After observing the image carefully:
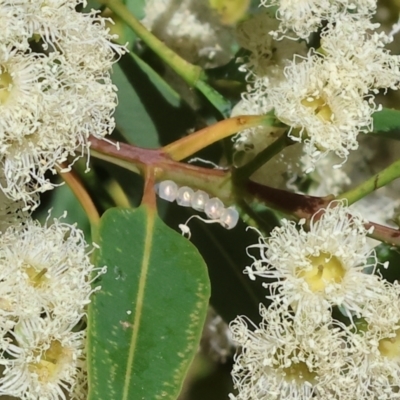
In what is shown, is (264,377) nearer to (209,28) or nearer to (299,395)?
(299,395)

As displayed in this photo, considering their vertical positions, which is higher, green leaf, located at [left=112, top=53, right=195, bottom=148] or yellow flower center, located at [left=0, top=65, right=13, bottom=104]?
yellow flower center, located at [left=0, top=65, right=13, bottom=104]

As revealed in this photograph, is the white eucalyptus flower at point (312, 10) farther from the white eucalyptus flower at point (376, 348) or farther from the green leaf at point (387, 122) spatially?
the white eucalyptus flower at point (376, 348)

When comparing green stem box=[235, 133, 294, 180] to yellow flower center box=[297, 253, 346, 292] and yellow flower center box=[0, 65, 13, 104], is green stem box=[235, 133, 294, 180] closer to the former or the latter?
yellow flower center box=[297, 253, 346, 292]

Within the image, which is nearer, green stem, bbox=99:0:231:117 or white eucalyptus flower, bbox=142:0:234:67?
green stem, bbox=99:0:231:117

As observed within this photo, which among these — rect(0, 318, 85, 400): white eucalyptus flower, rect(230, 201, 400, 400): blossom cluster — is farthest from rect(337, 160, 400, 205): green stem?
rect(0, 318, 85, 400): white eucalyptus flower

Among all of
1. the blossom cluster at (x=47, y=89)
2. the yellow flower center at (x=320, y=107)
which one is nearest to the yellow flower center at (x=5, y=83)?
A: the blossom cluster at (x=47, y=89)

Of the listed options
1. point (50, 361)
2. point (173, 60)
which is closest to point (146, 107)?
point (173, 60)

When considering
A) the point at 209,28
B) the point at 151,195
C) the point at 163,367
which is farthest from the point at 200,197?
the point at 209,28

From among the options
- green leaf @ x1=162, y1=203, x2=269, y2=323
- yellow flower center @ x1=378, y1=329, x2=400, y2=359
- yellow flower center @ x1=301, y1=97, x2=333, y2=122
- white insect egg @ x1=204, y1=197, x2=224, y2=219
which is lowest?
green leaf @ x1=162, y1=203, x2=269, y2=323
